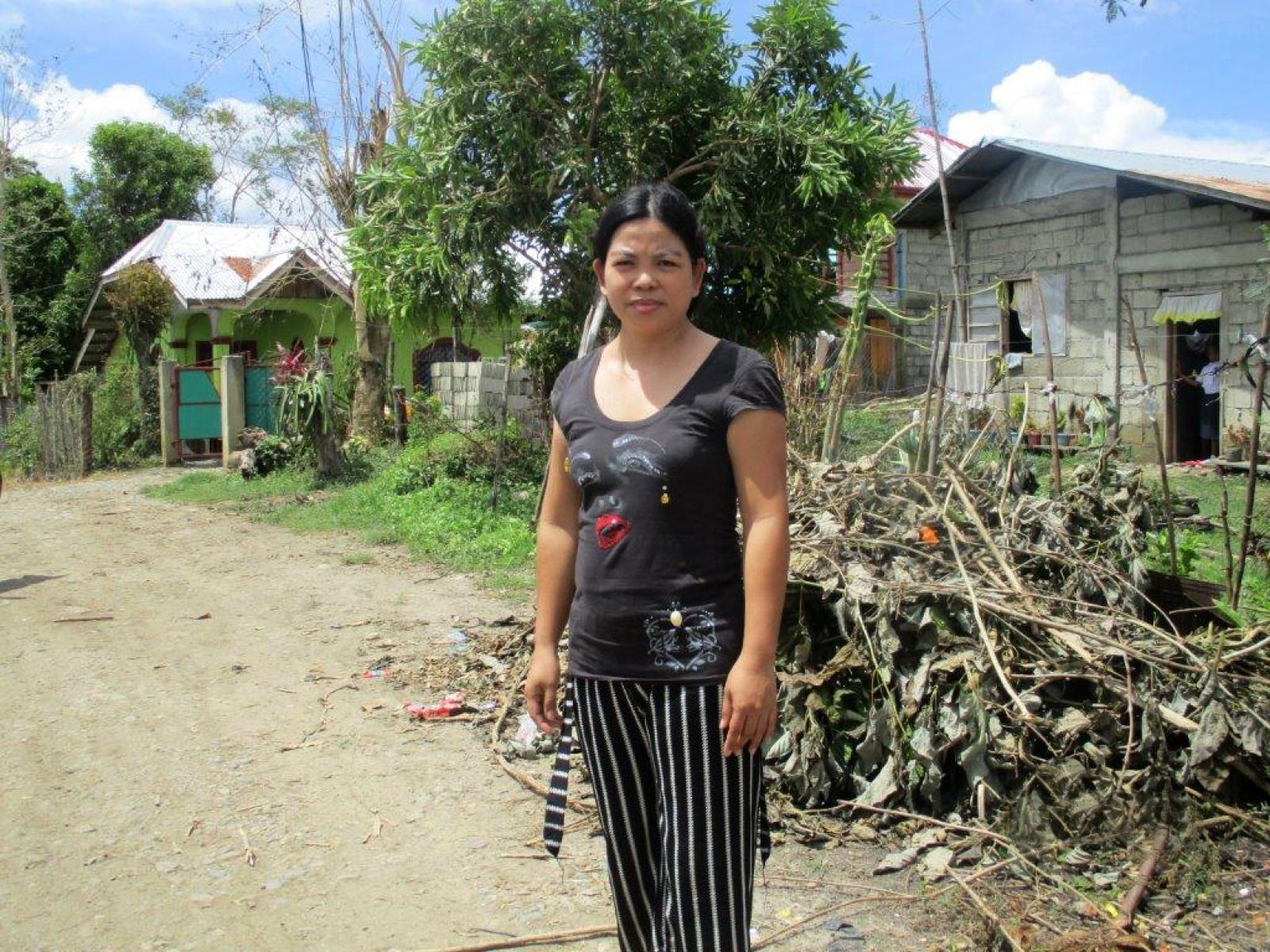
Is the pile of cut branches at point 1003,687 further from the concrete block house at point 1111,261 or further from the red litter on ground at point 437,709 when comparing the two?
the concrete block house at point 1111,261

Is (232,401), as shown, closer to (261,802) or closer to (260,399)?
(260,399)

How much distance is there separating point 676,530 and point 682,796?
1.63ft

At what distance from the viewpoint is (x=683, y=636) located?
6.63 ft

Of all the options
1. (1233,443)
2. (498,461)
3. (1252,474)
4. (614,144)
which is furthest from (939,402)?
(1233,443)

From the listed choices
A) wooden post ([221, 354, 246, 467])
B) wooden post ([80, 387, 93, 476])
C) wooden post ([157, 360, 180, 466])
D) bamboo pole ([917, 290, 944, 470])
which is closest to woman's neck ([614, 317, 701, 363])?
bamboo pole ([917, 290, 944, 470])

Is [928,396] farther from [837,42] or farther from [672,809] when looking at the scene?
[837,42]

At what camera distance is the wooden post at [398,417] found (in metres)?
15.2

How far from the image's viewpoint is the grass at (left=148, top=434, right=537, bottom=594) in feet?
27.7

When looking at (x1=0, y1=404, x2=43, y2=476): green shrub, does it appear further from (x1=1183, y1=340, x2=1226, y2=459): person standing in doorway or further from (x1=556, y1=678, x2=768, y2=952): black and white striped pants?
(x1=556, y1=678, x2=768, y2=952): black and white striped pants

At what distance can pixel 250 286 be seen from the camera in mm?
18797

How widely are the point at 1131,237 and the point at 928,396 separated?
9348 millimetres

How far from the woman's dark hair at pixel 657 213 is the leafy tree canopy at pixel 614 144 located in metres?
6.14

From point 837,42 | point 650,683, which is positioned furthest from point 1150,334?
point 650,683

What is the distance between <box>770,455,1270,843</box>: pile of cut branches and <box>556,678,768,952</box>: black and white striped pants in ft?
5.03
